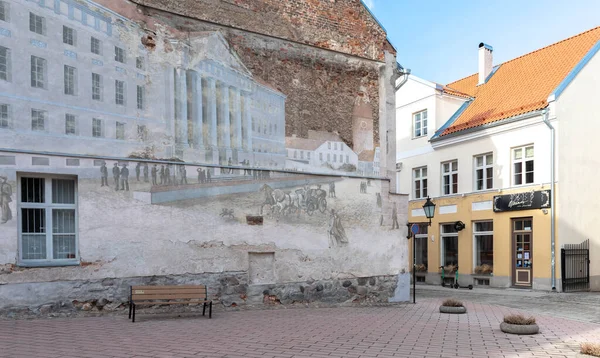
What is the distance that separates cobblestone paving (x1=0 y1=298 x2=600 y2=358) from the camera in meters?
7.25

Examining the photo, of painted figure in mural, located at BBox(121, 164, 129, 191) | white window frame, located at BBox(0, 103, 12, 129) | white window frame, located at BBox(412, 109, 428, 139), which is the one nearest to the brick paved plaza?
painted figure in mural, located at BBox(121, 164, 129, 191)

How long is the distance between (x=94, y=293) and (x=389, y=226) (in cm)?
779

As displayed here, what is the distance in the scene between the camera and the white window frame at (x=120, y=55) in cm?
1088

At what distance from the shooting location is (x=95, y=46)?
10.6 meters

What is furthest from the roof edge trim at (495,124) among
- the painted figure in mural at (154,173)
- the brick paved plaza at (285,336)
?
the painted figure in mural at (154,173)

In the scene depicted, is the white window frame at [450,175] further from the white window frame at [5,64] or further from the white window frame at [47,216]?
the white window frame at [5,64]

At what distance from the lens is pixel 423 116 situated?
25.0 metres

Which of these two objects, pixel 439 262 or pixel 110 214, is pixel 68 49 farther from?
pixel 439 262

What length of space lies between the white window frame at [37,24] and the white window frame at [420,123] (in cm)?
1842

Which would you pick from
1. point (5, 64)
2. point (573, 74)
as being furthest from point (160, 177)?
point (573, 74)

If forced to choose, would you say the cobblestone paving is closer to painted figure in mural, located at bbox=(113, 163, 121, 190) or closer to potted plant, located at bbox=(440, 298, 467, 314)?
potted plant, located at bbox=(440, 298, 467, 314)

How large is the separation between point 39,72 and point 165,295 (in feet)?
16.1

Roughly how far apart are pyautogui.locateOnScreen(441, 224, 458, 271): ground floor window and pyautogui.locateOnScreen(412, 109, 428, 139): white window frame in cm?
461

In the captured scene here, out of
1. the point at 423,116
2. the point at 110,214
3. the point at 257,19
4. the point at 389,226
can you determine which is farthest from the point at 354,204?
the point at 423,116
